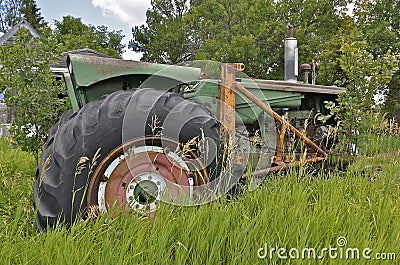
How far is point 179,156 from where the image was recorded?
209cm

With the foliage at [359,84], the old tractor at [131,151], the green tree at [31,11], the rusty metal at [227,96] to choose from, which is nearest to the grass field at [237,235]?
the old tractor at [131,151]

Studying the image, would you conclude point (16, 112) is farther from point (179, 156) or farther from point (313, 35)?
point (313, 35)

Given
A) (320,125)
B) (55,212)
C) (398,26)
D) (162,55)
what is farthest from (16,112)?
(162,55)

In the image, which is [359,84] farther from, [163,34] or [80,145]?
[163,34]

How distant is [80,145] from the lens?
6.36 ft

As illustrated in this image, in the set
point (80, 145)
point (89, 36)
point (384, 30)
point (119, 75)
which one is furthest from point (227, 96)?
point (89, 36)

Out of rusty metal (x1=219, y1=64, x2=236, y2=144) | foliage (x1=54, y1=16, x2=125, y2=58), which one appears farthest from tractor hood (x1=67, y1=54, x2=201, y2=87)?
foliage (x1=54, y1=16, x2=125, y2=58)

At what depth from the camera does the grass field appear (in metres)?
1.53

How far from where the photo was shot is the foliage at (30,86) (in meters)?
3.82

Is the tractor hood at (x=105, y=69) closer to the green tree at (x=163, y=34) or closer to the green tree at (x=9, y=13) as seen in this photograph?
the green tree at (x=163, y=34)

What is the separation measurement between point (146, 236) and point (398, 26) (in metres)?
15.2

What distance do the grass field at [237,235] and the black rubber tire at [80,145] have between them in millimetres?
143

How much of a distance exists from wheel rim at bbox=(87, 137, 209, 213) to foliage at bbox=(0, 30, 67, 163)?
2.24 m

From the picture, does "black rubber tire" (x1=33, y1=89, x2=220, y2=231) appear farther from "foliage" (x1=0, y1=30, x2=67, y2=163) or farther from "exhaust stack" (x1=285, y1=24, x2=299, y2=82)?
"exhaust stack" (x1=285, y1=24, x2=299, y2=82)
